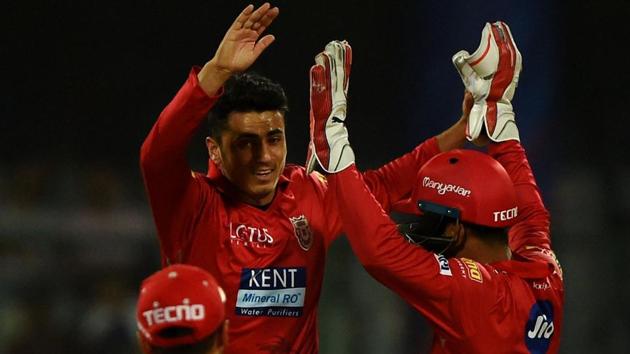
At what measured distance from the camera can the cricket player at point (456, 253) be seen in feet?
6.30

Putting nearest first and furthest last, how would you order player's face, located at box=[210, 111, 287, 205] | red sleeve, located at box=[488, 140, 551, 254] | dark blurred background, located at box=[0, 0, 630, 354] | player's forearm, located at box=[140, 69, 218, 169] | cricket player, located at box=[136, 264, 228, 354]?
cricket player, located at box=[136, 264, 228, 354], player's forearm, located at box=[140, 69, 218, 169], player's face, located at box=[210, 111, 287, 205], red sleeve, located at box=[488, 140, 551, 254], dark blurred background, located at box=[0, 0, 630, 354]

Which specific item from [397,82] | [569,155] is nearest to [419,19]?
[397,82]

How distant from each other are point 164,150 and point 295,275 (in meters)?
0.44

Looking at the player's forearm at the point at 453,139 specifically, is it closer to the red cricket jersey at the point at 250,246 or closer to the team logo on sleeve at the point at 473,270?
the red cricket jersey at the point at 250,246

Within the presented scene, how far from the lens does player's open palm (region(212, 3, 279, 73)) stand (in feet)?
6.36

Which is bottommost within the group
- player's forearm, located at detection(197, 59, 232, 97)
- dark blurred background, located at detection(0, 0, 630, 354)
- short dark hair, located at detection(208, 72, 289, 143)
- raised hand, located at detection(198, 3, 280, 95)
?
dark blurred background, located at detection(0, 0, 630, 354)

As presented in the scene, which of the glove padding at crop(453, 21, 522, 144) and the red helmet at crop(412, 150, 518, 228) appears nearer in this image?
the red helmet at crop(412, 150, 518, 228)

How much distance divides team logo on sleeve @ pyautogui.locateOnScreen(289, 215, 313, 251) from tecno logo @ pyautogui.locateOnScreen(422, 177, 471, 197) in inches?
12.5

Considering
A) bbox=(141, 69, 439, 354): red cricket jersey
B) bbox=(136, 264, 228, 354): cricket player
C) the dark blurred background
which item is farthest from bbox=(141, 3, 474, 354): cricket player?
the dark blurred background

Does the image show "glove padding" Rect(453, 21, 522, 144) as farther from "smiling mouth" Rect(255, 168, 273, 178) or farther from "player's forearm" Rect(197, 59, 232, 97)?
"player's forearm" Rect(197, 59, 232, 97)

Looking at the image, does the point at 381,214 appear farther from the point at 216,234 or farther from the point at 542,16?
the point at 542,16

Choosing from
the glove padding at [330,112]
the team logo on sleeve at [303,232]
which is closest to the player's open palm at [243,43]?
the glove padding at [330,112]

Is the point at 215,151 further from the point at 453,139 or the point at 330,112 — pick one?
the point at 453,139

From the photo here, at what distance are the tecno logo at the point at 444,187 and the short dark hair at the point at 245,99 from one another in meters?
0.40
